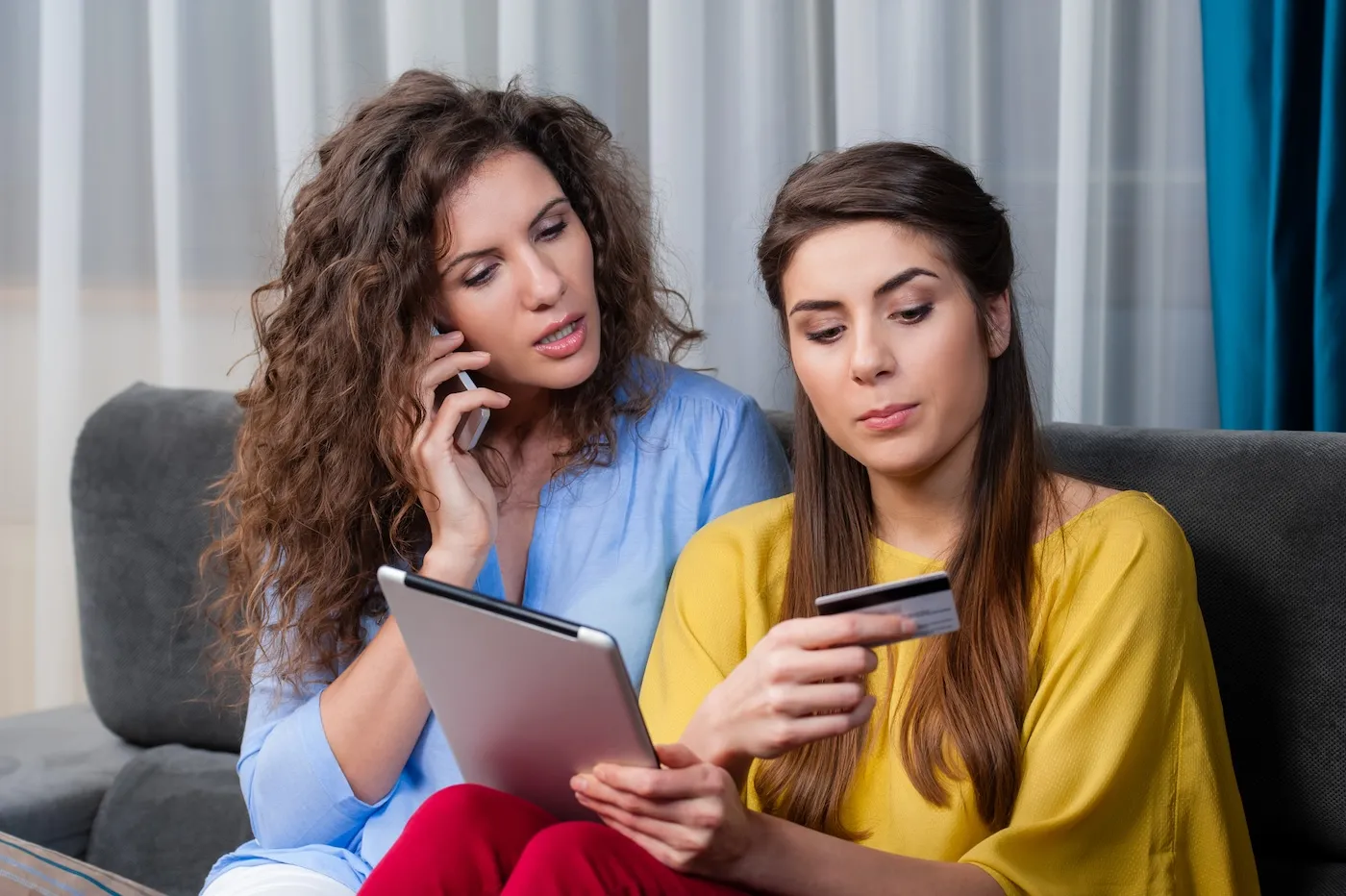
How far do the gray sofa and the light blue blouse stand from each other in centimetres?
20

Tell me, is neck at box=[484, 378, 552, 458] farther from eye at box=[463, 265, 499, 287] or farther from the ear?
the ear

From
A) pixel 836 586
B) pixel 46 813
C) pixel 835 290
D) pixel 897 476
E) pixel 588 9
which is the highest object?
pixel 588 9

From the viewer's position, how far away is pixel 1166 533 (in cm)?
124

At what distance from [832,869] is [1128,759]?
0.86ft

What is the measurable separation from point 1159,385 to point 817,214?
2.61 feet

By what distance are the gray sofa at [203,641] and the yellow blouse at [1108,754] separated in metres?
0.20

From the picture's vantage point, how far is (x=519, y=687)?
110 cm

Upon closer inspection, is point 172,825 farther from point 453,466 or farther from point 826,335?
point 826,335

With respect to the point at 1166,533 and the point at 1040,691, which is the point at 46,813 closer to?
the point at 1040,691

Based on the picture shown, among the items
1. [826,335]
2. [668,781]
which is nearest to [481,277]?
[826,335]

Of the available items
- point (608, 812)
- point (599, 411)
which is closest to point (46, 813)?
point (599, 411)

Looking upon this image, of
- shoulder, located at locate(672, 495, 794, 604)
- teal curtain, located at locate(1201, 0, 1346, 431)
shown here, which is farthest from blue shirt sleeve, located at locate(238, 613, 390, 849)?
teal curtain, located at locate(1201, 0, 1346, 431)

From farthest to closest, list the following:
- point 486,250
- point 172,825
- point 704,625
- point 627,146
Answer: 1. point 627,146
2. point 172,825
3. point 486,250
4. point 704,625

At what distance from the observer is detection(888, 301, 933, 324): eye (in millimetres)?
1254
